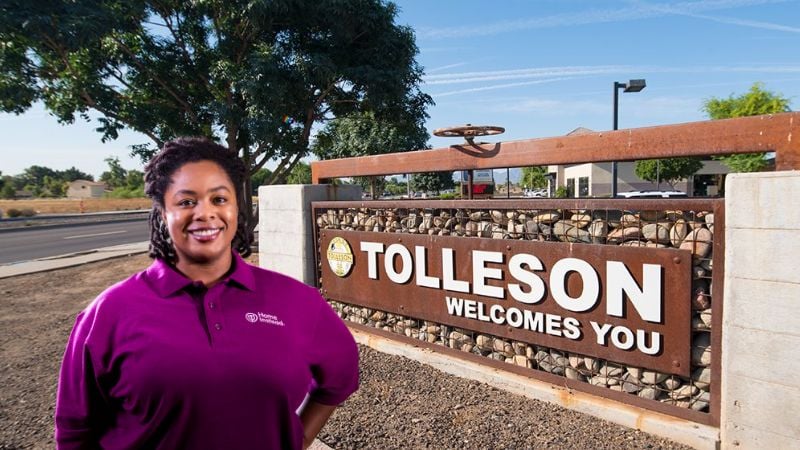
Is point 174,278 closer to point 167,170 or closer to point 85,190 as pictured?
point 167,170

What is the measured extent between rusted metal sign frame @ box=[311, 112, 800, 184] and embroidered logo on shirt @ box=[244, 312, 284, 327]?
2.67 m

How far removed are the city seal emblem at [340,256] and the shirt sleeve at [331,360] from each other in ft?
11.2

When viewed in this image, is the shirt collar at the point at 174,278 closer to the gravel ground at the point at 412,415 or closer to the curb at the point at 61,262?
the gravel ground at the point at 412,415

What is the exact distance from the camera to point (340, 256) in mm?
5312

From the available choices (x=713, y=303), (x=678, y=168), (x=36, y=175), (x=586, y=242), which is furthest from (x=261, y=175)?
(x=36, y=175)

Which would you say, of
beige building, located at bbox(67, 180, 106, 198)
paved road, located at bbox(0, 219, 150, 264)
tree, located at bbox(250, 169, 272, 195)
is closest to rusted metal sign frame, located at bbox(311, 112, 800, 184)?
Answer: tree, located at bbox(250, 169, 272, 195)

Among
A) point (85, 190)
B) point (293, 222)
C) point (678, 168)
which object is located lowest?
point (293, 222)

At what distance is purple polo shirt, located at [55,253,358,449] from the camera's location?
1.33 metres

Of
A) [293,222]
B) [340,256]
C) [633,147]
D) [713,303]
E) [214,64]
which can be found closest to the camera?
[713,303]

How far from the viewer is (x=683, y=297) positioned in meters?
2.96

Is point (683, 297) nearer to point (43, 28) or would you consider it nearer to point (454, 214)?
point (454, 214)

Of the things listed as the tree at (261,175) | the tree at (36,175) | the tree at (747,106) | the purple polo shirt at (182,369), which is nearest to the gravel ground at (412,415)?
the purple polo shirt at (182,369)

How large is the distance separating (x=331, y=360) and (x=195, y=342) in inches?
19.5

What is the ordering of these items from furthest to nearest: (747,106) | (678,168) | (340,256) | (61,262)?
(678,168) < (747,106) < (61,262) < (340,256)
